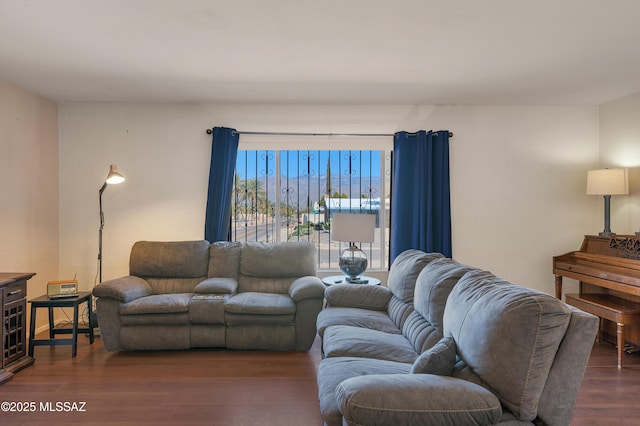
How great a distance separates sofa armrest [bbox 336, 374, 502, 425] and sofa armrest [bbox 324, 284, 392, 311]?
1.76 m

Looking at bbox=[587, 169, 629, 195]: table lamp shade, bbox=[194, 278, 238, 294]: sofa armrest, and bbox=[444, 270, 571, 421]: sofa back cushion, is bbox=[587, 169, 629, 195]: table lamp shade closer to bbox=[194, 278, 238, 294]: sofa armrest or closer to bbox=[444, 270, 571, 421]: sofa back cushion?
bbox=[444, 270, 571, 421]: sofa back cushion

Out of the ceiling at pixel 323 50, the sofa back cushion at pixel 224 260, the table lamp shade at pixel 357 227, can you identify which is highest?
the ceiling at pixel 323 50

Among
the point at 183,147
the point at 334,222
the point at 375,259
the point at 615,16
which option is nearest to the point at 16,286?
the point at 183,147

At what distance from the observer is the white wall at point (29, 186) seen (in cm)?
388

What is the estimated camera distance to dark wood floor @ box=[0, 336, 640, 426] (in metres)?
2.53

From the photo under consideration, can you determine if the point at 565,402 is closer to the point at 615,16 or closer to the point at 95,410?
the point at 615,16

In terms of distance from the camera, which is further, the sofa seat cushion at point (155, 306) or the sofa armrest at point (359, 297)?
the sofa seat cushion at point (155, 306)

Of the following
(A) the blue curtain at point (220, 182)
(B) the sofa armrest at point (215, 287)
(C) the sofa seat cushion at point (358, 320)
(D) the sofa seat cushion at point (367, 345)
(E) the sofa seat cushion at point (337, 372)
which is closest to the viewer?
(E) the sofa seat cushion at point (337, 372)

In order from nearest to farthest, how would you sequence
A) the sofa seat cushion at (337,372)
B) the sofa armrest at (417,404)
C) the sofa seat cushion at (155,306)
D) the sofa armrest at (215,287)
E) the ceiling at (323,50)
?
the sofa armrest at (417,404) < the sofa seat cushion at (337,372) < the ceiling at (323,50) < the sofa seat cushion at (155,306) < the sofa armrest at (215,287)

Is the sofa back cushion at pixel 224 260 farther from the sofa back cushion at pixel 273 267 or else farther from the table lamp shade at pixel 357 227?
the table lamp shade at pixel 357 227

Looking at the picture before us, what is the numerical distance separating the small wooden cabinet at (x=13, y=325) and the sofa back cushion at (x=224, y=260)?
1515mm

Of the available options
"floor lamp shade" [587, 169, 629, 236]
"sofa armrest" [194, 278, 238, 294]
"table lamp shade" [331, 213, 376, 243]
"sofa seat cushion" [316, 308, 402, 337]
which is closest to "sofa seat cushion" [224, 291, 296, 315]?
"sofa armrest" [194, 278, 238, 294]

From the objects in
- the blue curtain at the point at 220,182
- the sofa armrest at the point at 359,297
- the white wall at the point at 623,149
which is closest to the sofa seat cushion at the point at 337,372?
the sofa armrest at the point at 359,297

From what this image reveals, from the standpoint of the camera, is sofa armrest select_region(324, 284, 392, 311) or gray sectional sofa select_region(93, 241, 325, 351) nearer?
sofa armrest select_region(324, 284, 392, 311)
